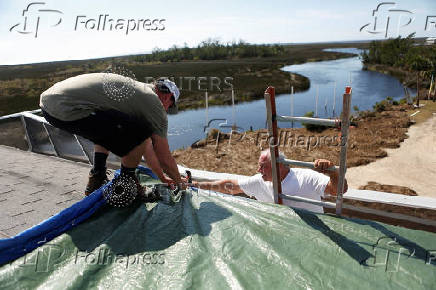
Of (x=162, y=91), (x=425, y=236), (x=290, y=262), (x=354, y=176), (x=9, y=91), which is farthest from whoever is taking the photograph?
(x=9, y=91)

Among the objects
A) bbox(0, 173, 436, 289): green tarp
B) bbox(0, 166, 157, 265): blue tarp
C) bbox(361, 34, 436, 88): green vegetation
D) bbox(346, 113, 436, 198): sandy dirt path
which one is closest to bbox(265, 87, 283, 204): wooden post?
bbox(0, 173, 436, 289): green tarp

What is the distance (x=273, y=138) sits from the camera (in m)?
2.90

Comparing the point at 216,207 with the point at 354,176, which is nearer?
the point at 216,207

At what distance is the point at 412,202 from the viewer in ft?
10.4

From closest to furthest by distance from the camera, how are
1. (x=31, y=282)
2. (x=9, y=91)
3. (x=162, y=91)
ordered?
(x=31, y=282) → (x=162, y=91) → (x=9, y=91)

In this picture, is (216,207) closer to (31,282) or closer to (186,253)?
(186,253)

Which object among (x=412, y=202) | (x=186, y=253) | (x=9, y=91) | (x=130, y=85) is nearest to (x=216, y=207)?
(x=186, y=253)

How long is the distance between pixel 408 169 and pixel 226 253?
42.3ft

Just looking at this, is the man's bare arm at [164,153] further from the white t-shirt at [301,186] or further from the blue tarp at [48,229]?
the white t-shirt at [301,186]

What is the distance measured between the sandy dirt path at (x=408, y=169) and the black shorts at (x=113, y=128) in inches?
396

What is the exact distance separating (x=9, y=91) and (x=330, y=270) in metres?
47.2

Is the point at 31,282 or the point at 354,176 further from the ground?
the point at 31,282

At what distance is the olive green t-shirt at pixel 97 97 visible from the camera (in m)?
2.57

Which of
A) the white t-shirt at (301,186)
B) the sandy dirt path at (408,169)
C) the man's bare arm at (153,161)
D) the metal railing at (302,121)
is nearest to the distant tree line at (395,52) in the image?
the sandy dirt path at (408,169)
